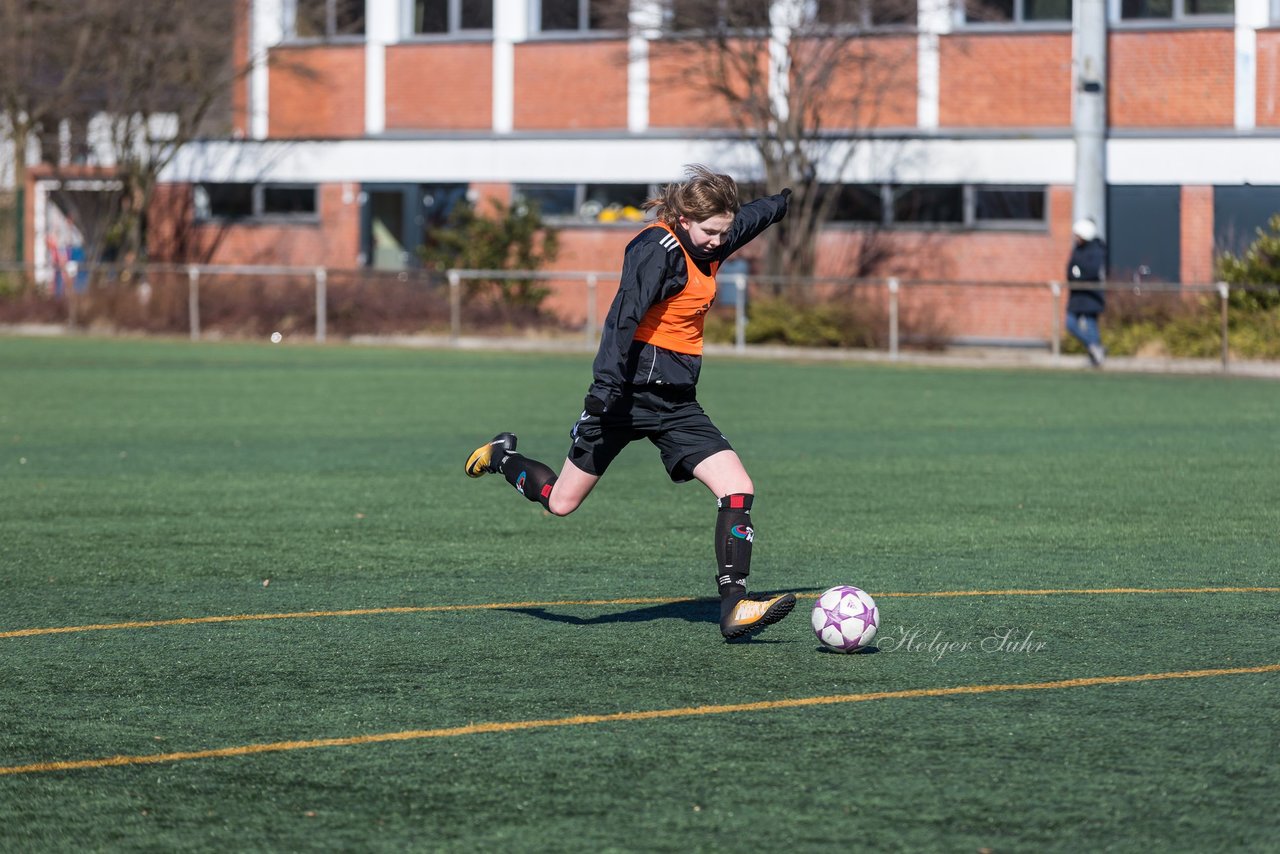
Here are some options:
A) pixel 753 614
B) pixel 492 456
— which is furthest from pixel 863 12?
pixel 753 614

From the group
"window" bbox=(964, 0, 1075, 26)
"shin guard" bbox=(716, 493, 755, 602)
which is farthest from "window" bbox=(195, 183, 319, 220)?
"shin guard" bbox=(716, 493, 755, 602)

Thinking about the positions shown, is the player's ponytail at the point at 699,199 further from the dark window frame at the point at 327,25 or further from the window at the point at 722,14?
the dark window frame at the point at 327,25

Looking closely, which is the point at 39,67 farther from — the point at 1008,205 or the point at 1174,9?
the point at 1174,9

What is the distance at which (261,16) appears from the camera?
39.6 meters

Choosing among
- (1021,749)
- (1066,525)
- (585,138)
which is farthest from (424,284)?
(1021,749)

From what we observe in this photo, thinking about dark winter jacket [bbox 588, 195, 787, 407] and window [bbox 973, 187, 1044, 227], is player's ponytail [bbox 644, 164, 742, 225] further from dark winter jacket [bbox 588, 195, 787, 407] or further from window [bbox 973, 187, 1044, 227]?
window [bbox 973, 187, 1044, 227]

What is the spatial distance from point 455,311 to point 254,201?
30.7 ft

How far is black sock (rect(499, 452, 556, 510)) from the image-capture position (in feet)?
28.6

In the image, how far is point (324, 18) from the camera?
129 ft

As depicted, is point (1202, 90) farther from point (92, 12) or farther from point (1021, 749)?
point (1021, 749)

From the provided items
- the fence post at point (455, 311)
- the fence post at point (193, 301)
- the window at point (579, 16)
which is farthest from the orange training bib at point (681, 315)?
the window at point (579, 16)

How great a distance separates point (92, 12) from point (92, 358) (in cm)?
1168

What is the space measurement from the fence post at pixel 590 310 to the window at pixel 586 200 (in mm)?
3934

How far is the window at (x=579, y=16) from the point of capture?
35.6m
